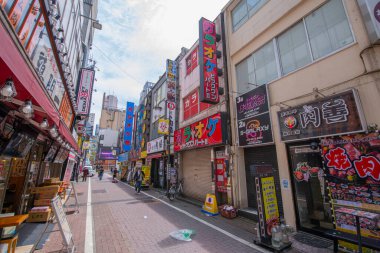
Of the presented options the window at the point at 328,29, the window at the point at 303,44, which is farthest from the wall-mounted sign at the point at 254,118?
the window at the point at 328,29

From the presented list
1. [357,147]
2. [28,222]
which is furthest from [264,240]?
[28,222]

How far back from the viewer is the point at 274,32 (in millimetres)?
8375

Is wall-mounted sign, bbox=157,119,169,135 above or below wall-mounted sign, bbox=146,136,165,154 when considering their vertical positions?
above

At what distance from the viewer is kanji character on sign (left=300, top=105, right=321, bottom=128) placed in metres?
6.03

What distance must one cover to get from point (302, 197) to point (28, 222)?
36.6 ft

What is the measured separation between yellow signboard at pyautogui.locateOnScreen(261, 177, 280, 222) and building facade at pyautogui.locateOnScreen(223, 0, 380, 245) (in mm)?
103

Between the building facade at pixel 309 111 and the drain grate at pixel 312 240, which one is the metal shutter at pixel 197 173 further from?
the drain grate at pixel 312 240

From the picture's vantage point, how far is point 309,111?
630 cm

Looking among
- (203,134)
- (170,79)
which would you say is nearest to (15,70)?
(203,134)

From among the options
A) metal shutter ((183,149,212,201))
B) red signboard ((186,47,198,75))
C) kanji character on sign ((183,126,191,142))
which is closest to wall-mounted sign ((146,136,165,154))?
metal shutter ((183,149,212,201))

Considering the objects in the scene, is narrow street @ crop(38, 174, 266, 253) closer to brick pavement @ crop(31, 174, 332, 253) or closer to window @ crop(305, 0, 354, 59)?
brick pavement @ crop(31, 174, 332, 253)

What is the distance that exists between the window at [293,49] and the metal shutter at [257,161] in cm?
369

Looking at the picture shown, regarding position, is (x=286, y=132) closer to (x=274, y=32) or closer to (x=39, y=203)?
(x=274, y=32)

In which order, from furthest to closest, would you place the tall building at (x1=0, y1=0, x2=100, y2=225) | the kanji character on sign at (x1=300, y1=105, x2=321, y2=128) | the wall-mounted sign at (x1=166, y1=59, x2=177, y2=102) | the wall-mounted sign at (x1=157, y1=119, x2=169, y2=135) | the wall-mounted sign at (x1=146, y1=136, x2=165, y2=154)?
the wall-mounted sign at (x1=146, y1=136, x2=165, y2=154), the wall-mounted sign at (x1=157, y1=119, x2=169, y2=135), the wall-mounted sign at (x1=166, y1=59, x2=177, y2=102), the kanji character on sign at (x1=300, y1=105, x2=321, y2=128), the tall building at (x1=0, y1=0, x2=100, y2=225)
